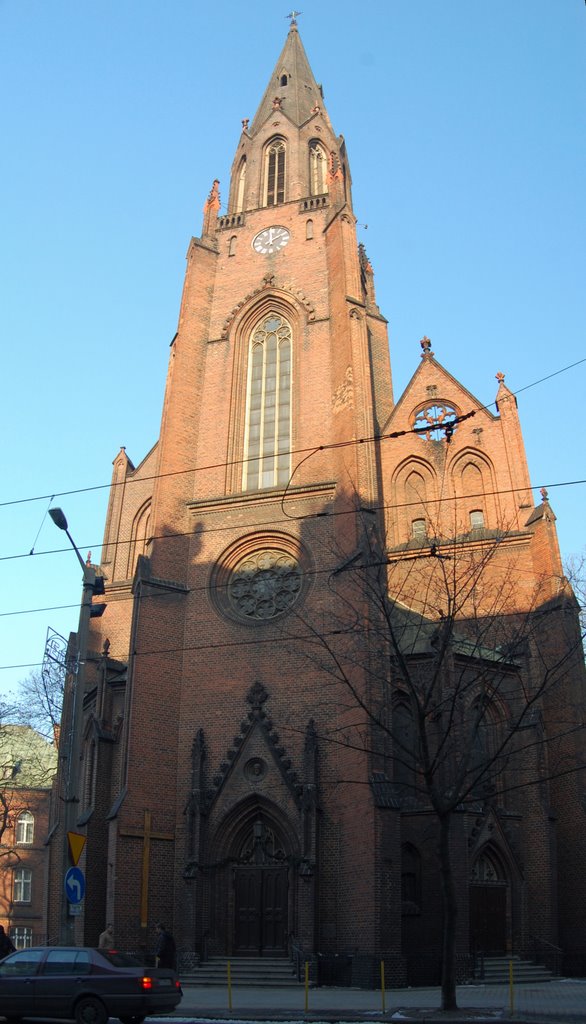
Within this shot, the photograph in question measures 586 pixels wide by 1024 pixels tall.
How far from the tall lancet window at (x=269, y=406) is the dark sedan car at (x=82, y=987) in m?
16.4

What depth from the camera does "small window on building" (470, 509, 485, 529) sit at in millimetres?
28375

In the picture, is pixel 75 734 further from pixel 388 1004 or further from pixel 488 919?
pixel 488 919

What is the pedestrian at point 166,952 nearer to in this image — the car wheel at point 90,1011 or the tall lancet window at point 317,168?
the car wheel at point 90,1011

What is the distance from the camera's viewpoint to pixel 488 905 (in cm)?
2311

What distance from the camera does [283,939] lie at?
72.5 ft

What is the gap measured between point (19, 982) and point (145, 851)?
9857 mm

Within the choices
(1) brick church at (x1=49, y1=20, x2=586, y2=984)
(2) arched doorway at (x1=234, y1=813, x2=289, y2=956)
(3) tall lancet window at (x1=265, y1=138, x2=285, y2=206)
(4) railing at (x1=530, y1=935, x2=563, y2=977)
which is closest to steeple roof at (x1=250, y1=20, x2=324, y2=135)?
(3) tall lancet window at (x1=265, y1=138, x2=285, y2=206)

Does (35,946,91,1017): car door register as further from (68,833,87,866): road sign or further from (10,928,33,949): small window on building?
(10,928,33,949): small window on building

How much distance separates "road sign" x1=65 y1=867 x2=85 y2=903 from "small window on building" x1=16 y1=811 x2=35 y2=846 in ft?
115

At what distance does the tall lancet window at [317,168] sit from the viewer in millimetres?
37125

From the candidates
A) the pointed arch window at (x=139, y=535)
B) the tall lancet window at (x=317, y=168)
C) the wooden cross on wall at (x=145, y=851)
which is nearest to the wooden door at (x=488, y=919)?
the wooden cross on wall at (x=145, y=851)

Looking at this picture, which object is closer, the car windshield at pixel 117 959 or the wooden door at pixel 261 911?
the car windshield at pixel 117 959

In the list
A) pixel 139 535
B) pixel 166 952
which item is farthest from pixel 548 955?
pixel 139 535

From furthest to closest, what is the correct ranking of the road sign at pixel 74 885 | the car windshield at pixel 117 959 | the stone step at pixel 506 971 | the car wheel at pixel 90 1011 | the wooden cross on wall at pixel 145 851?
1. the wooden cross on wall at pixel 145 851
2. the stone step at pixel 506 971
3. the road sign at pixel 74 885
4. the car windshield at pixel 117 959
5. the car wheel at pixel 90 1011
